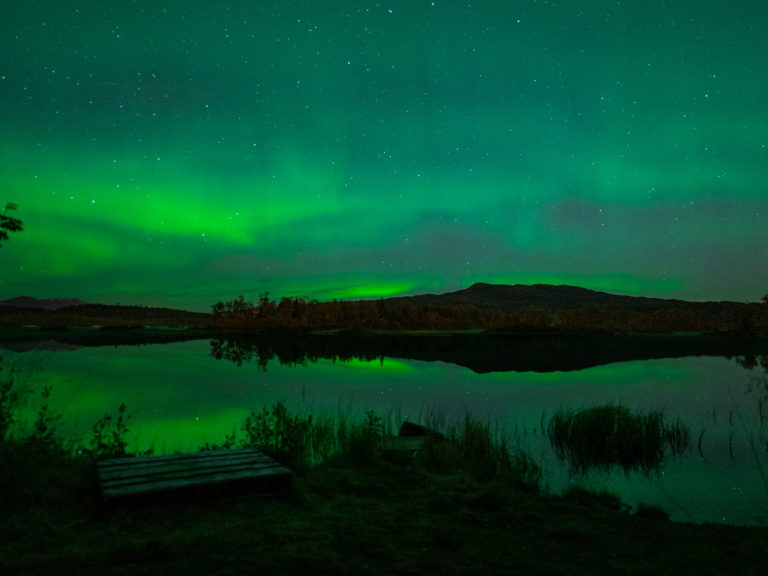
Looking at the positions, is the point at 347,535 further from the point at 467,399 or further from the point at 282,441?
the point at 467,399

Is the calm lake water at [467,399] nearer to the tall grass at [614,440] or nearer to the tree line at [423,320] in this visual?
the tall grass at [614,440]

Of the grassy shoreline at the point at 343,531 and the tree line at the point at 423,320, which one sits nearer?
the grassy shoreline at the point at 343,531

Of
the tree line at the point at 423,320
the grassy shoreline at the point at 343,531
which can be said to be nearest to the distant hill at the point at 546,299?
the tree line at the point at 423,320

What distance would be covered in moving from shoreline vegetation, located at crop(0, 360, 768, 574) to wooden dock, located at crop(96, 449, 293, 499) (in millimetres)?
178

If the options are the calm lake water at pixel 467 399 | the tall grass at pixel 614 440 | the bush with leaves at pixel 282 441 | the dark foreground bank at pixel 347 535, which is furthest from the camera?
the tall grass at pixel 614 440

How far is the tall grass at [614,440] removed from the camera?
44.0ft

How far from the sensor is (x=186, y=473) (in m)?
7.22

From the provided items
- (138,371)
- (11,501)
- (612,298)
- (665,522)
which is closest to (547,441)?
(665,522)

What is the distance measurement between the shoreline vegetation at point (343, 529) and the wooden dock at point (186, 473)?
18 cm

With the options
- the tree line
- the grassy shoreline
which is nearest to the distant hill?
the tree line

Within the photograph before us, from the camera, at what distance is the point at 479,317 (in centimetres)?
8544

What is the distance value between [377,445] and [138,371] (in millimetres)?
24684

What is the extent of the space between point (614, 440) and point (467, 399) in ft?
33.9

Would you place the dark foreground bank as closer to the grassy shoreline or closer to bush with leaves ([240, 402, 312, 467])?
the grassy shoreline
